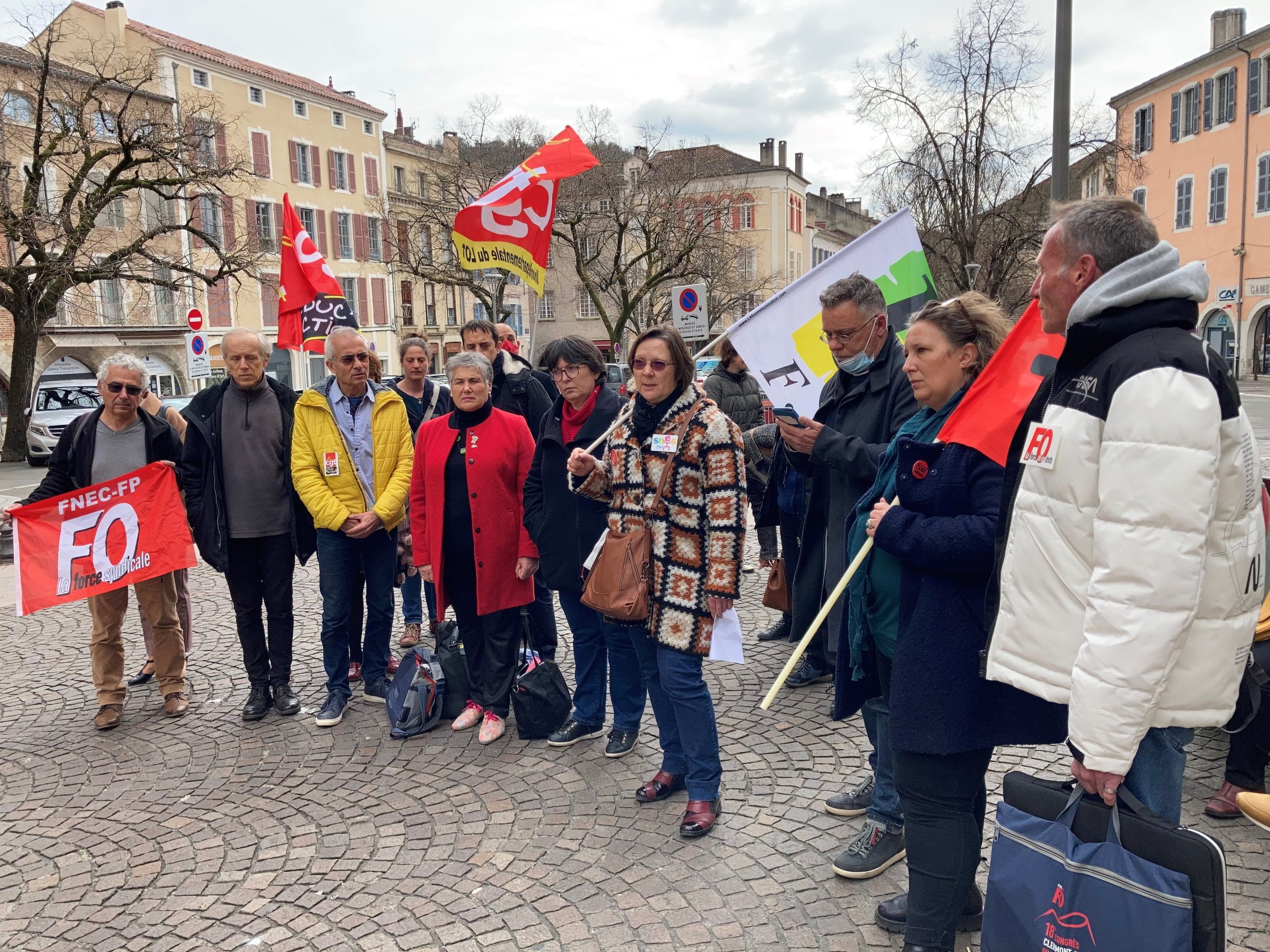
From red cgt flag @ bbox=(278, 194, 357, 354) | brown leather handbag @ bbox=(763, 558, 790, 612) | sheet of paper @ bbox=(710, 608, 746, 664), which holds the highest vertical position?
red cgt flag @ bbox=(278, 194, 357, 354)

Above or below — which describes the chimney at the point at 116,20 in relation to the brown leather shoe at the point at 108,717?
above

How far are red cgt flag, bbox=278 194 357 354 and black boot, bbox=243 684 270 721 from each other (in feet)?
8.34

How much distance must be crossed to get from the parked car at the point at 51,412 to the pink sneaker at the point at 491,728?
1718cm

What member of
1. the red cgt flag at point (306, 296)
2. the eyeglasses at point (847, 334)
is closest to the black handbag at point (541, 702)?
the eyeglasses at point (847, 334)

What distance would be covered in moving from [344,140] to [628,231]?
67.3 ft

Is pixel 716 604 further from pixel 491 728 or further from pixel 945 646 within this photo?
pixel 491 728

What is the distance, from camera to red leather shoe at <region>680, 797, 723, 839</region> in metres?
3.53

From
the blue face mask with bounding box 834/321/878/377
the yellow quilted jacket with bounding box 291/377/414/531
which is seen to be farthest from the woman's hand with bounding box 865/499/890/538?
the yellow quilted jacket with bounding box 291/377/414/531

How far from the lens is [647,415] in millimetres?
3650

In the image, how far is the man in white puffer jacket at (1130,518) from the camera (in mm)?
1820

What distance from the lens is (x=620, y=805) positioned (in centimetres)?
384

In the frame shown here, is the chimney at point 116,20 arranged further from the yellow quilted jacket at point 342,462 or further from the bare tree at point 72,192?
the yellow quilted jacket at point 342,462

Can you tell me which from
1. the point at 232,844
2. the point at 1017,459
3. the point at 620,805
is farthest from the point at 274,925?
the point at 1017,459

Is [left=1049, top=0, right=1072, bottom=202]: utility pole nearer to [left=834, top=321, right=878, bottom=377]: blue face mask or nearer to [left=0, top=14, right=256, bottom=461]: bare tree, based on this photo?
[left=834, top=321, right=878, bottom=377]: blue face mask
